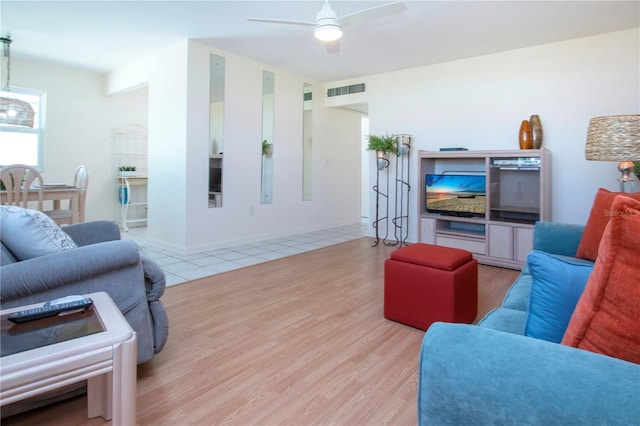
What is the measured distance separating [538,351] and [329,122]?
19.1 ft

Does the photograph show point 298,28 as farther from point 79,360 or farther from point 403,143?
point 79,360

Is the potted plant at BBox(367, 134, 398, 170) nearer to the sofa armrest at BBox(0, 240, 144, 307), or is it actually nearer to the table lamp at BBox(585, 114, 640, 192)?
the table lamp at BBox(585, 114, 640, 192)

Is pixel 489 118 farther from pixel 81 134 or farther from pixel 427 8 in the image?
pixel 81 134

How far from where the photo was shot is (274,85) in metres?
5.27

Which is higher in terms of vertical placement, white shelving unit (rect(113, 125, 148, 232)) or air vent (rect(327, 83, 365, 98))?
air vent (rect(327, 83, 365, 98))

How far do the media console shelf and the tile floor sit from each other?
1619 mm

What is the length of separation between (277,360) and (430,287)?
3.35 feet

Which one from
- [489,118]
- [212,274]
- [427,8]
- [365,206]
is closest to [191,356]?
[212,274]

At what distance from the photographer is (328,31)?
2688mm

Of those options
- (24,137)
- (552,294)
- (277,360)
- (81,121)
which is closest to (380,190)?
(277,360)

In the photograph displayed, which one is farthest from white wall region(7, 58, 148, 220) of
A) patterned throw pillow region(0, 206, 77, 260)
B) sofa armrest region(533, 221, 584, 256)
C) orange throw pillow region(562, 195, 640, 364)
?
orange throw pillow region(562, 195, 640, 364)

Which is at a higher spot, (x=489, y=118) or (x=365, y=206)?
(x=489, y=118)

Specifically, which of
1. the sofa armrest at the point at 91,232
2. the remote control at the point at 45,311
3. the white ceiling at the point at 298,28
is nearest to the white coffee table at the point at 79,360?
the remote control at the point at 45,311

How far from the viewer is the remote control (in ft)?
4.02
